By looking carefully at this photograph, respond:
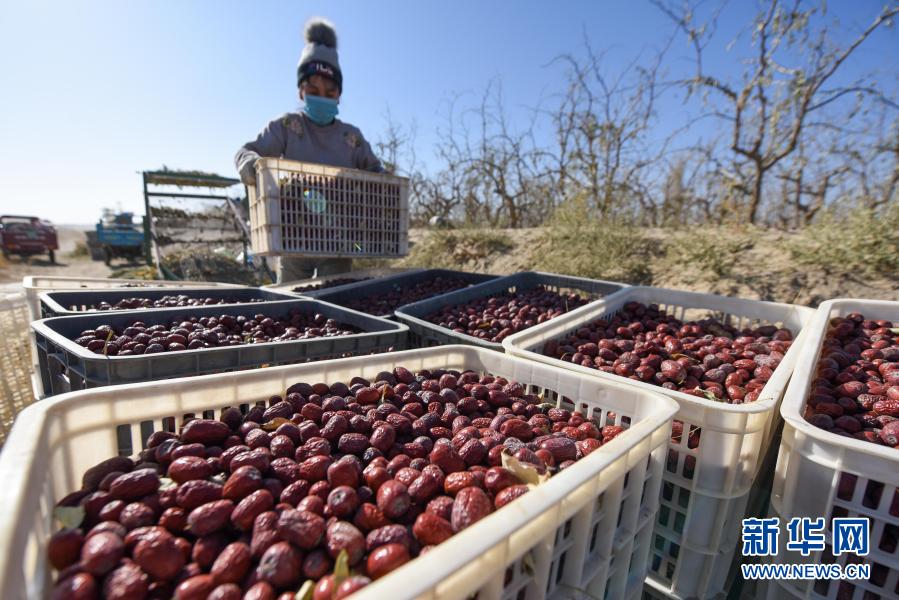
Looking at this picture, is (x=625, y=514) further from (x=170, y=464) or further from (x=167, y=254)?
(x=167, y=254)

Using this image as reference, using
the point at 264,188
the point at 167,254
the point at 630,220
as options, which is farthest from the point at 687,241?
the point at 167,254

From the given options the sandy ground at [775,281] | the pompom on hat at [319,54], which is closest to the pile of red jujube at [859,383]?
the sandy ground at [775,281]

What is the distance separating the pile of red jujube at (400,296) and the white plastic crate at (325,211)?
476 millimetres

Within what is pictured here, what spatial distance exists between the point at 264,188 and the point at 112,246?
17.9 meters

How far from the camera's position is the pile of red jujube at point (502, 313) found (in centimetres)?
241

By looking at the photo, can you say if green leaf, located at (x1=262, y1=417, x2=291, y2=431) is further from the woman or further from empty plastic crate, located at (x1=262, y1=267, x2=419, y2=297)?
the woman

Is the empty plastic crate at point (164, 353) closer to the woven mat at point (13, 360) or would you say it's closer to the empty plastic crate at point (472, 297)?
the empty plastic crate at point (472, 297)

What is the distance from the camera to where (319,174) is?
3.49 metres

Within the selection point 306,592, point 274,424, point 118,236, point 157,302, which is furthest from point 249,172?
point 118,236

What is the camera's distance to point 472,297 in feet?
10.2

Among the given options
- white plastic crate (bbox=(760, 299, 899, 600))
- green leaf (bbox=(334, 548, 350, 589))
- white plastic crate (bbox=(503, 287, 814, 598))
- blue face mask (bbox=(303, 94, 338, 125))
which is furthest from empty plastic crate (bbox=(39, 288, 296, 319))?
white plastic crate (bbox=(760, 299, 899, 600))

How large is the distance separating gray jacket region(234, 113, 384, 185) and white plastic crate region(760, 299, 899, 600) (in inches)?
144

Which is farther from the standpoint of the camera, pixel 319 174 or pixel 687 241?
pixel 687 241

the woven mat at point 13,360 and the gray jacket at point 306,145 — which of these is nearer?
the woven mat at point 13,360
